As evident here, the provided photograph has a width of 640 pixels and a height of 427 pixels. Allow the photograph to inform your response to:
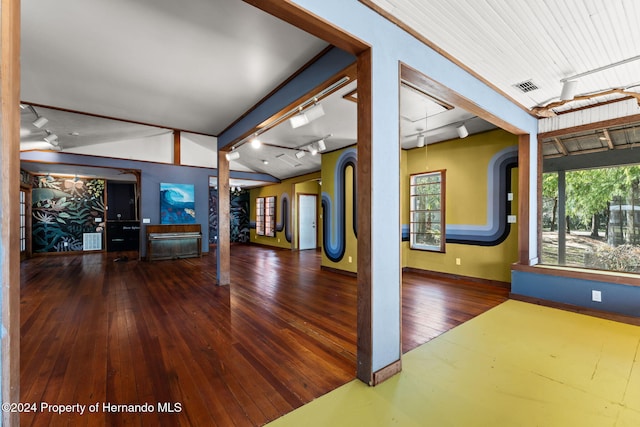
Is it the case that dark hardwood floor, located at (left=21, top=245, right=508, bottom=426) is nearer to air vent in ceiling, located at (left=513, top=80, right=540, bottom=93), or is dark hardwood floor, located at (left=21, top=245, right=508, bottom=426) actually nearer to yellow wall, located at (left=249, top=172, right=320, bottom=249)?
air vent in ceiling, located at (left=513, top=80, right=540, bottom=93)

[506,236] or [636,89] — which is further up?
[636,89]

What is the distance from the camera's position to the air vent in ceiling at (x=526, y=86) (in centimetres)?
305

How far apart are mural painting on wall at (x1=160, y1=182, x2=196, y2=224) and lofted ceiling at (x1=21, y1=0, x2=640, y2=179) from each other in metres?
3.43

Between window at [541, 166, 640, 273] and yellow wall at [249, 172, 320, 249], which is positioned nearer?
window at [541, 166, 640, 273]

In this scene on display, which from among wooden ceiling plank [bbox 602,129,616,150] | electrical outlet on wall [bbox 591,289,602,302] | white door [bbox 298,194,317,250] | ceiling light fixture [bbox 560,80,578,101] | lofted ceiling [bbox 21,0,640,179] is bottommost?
electrical outlet on wall [bbox 591,289,602,302]

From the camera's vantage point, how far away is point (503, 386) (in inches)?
75.2

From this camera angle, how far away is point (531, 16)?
2.07m

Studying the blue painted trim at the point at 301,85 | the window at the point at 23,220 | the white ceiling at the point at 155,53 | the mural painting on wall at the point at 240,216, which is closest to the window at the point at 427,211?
the blue painted trim at the point at 301,85


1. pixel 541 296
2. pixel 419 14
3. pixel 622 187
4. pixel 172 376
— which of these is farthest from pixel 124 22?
pixel 622 187

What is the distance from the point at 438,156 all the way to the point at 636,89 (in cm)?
262

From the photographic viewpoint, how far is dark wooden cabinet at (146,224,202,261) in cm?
703

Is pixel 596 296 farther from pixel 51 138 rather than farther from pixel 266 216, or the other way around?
pixel 266 216

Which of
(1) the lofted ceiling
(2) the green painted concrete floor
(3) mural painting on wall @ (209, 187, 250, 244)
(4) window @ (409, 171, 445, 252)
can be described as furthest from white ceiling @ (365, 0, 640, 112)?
(3) mural painting on wall @ (209, 187, 250, 244)

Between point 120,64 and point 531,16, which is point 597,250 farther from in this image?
point 120,64
